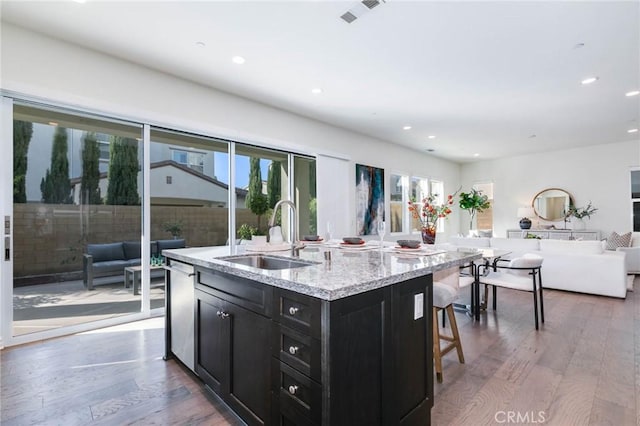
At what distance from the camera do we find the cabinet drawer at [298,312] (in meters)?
1.24

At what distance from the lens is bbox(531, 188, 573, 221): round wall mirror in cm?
803

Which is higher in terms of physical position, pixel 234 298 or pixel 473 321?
pixel 234 298

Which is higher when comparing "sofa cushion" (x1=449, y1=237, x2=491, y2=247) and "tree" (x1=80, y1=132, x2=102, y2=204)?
"tree" (x1=80, y1=132, x2=102, y2=204)

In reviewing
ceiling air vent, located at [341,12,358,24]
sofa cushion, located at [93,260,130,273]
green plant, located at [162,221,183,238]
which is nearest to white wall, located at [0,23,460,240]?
green plant, located at [162,221,183,238]

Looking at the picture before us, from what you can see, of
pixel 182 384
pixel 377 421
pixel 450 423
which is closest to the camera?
pixel 377 421

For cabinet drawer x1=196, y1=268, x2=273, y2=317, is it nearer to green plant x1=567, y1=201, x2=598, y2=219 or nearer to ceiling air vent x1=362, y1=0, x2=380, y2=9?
ceiling air vent x1=362, y1=0, x2=380, y2=9

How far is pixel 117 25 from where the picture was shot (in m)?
2.80

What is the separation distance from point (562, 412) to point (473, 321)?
64.2 inches

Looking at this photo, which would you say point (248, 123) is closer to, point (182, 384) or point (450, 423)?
point (182, 384)

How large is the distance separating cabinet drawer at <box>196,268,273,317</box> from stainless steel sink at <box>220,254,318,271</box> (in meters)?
0.18

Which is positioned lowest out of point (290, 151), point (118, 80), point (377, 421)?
point (377, 421)

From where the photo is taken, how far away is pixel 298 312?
1.33m

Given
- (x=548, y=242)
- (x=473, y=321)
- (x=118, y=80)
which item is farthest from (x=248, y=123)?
(x=548, y=242)

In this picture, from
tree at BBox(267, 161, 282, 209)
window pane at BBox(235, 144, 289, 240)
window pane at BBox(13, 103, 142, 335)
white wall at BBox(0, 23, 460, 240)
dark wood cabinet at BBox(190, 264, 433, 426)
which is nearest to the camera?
dark wood cabinet at BBox(190, 264, 433, 426)
